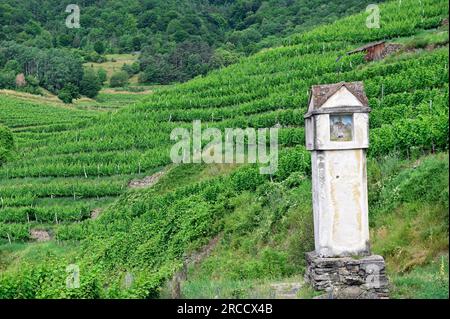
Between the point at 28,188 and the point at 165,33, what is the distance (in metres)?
73.4

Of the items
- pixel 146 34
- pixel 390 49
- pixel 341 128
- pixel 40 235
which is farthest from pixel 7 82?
pixel 341 128

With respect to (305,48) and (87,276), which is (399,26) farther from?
(87,276)

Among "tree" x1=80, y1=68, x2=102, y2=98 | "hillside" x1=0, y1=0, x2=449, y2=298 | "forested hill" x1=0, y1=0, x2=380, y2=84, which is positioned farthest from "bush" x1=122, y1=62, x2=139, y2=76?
"hillside" x1=0, y1=0, x2=449, y2=298

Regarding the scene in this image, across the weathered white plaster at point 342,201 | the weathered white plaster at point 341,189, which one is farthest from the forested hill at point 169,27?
the weathered white plaster at point 342,201

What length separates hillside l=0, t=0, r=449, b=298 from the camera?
14.0 metres

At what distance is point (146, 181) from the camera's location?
31.3 m

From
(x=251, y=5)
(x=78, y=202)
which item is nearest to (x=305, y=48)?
(x=78, y=202)

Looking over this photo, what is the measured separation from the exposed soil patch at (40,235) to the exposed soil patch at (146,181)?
167 inches

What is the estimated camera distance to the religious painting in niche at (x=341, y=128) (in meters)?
12.7

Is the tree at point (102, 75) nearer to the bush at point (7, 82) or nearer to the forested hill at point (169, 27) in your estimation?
the forested hill at point (169, 27)

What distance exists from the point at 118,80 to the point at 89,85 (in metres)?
7.53

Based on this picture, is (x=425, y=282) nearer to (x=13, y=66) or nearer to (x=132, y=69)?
(x=132, y=69)

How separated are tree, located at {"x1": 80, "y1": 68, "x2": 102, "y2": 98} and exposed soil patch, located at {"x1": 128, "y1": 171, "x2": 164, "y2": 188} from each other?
148 ft

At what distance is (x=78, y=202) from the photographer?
3181cm
